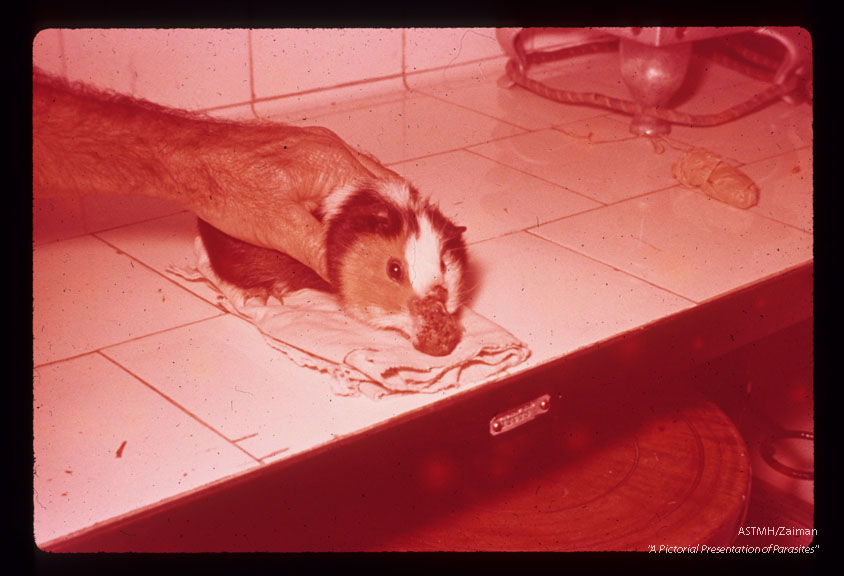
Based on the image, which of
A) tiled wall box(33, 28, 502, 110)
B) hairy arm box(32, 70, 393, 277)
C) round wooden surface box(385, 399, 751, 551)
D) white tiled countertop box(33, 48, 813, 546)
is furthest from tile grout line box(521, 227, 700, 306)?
tiled wall box(33, 28, 502, 110)

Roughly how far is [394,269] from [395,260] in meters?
0.01

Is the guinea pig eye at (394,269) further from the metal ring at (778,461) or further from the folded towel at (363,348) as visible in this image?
the metal ring at (778,461)

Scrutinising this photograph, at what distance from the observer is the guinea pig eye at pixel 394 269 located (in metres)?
1.11

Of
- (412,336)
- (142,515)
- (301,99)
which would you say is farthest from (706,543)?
(301,99)

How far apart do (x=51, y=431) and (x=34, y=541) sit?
157mm

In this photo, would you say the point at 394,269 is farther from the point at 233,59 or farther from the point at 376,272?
the point at 233,59

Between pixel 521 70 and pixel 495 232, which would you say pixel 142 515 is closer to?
pixel 495 232

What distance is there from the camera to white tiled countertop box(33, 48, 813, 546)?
0.95 m

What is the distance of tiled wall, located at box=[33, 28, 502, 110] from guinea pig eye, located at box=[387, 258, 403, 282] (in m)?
0.74

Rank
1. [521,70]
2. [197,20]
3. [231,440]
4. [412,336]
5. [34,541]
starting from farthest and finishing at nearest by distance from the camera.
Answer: [521,70], [197,20], [412,336], [231,440], [34,541]

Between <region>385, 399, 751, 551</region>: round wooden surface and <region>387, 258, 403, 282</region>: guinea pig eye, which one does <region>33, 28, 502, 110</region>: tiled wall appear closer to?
<region>387, 258, 403, 282</region>: guinea pig eye

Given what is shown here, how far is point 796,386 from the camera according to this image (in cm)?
→ 200

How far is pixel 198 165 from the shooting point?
121 cm

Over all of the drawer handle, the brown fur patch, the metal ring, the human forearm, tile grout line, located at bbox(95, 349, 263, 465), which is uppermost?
the human forearm
